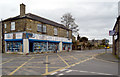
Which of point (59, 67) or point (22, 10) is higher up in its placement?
point (22, 10)

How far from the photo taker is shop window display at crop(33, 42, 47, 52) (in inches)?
881

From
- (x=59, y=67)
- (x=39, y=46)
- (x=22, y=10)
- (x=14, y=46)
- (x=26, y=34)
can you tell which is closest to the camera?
(x=59, y=67)

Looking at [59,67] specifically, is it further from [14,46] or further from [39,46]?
[14,46]

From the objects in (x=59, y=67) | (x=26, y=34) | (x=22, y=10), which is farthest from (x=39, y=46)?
(x=59, y=67)

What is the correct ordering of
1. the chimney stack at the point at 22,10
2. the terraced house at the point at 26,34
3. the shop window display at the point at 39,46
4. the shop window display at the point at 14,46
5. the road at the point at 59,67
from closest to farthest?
1. the road at the point at 59,67
2. the terraced house at the point at 26,34
3. the shop window display at the point at 14,46
4. the chimney stack at the point at 22,10
5. the shop window display at the point at 39,46

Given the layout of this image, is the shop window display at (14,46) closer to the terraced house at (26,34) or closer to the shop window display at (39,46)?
the terraced house at (26,34)

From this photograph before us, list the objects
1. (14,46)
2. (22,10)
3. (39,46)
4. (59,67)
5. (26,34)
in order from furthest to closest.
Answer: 1. (39,46)
2. (14,46)
3. (22,10)
4. (26,34)
5. (59,67)

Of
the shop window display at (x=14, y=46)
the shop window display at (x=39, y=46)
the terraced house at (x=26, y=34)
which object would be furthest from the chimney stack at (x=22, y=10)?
the shop window display at (x=39, y=46)

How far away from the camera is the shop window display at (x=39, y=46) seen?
73.4 ft

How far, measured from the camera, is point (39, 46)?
76.6 feet

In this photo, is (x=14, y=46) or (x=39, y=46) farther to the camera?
(x=39, y=46)

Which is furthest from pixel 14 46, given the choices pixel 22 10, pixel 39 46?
pixel 22 10

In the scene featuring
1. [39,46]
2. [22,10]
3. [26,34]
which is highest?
[22,10]

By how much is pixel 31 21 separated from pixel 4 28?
6.84 metres
